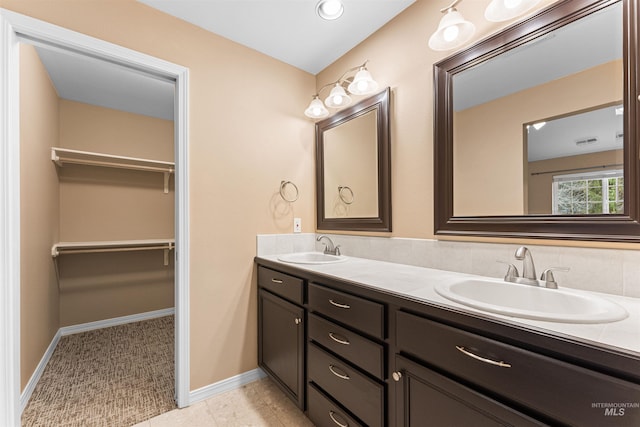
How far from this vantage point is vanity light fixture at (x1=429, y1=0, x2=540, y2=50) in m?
1.13

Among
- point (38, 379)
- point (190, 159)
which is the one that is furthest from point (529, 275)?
point (38, 379)

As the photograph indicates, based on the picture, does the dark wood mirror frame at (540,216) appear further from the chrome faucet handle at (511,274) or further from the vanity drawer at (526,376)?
the vanity drawer at (526,376)

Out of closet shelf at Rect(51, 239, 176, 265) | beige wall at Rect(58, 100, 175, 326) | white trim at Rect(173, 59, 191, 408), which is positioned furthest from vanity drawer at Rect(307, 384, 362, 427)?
beige wall at Rect(58, 100, 175, 326)

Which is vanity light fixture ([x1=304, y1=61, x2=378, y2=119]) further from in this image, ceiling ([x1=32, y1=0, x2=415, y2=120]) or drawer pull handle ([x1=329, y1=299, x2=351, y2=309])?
drawer pull handle ([x1=329, y1=299, x2=351, y2=309])

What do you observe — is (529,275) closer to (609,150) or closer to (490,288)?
(490,288)

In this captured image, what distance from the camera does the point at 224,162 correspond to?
6.31ft

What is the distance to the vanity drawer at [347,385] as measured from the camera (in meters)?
1.12

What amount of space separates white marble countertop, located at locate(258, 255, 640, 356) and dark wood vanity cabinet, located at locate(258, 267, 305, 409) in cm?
15

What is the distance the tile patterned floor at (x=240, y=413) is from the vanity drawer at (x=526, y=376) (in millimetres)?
1114

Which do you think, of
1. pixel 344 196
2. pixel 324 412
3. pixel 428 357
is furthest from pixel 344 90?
pixel 324 412

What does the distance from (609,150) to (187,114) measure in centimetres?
214

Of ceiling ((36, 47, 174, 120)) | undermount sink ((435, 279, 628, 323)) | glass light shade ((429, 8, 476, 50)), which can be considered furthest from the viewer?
ceiling ((36, 47, 174, 120))

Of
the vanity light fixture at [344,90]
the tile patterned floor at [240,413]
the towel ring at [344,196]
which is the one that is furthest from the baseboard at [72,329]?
the vanity light fixture at [344,90]

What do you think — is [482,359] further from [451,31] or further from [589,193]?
[451,31]
